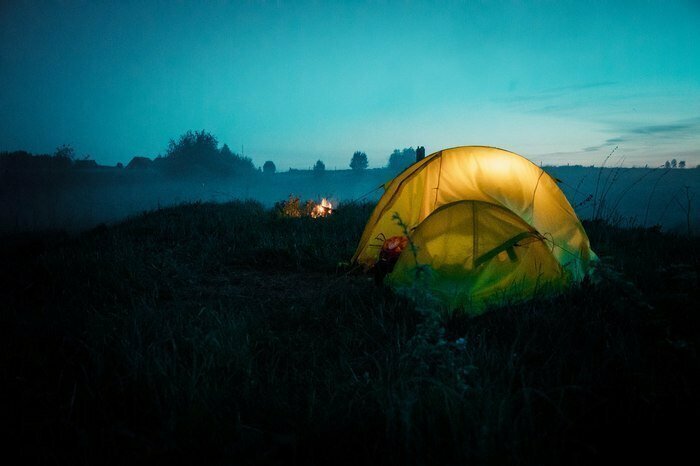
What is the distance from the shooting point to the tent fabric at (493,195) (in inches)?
159

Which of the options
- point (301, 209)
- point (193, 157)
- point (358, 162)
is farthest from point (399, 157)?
point (301, 209)

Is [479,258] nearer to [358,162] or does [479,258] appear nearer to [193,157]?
[193,157]

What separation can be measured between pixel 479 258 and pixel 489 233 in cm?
31

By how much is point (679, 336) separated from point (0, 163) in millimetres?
39825

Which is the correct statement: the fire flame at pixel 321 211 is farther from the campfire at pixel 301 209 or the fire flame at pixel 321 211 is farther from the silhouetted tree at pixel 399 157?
the silhouetted tree at pixel 399 157

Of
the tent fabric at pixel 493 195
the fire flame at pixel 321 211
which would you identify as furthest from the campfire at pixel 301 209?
the tent fabric at pixel 493 195

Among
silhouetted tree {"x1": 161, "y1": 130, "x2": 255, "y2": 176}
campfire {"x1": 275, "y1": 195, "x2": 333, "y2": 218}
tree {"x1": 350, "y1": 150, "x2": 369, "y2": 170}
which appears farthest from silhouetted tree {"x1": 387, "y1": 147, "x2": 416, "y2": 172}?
campfire {"x1": 275, "y1": 195, "x2": 333, "y2": 218}

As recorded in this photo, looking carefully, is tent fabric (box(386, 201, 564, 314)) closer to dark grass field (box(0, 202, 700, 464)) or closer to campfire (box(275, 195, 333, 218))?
dark grass field (box(0, 202, 700, 464))

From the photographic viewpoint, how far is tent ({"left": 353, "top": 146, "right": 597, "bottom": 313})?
11.8 feet

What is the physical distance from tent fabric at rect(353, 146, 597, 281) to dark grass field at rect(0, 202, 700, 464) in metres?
0.71

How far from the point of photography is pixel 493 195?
4.22 m

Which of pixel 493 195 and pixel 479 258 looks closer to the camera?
pixel 479 258

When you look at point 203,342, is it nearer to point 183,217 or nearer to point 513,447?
point 513,447

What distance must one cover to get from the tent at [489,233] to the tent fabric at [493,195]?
0.01m
